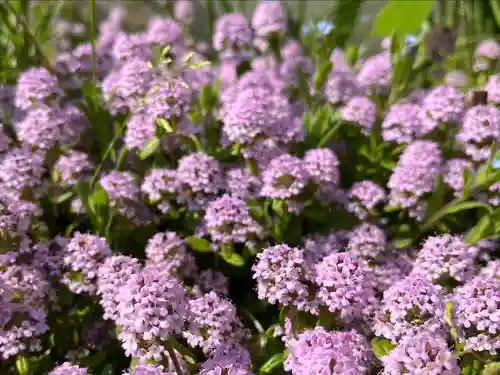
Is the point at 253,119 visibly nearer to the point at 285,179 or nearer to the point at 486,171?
the point at 285,179

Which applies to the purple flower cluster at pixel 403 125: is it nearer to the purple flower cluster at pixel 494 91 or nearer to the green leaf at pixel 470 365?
the purple flower cluster at pixel 494 91

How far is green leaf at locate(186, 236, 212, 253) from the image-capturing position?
6.51 ft

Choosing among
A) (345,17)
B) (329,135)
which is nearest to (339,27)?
(345,17)

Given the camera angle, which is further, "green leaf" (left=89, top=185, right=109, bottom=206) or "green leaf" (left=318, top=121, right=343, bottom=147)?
"green leaf" (left=318, top=121, right=343, bottom=147)

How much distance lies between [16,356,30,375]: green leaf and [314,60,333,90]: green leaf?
1.61m

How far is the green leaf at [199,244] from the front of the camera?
6.51 feet

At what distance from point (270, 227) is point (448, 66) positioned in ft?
5.49

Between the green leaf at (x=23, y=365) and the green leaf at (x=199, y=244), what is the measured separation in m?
0.61

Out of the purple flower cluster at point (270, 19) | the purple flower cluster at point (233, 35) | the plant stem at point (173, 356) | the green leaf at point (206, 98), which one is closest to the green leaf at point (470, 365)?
the plant stem at point (173, 356)

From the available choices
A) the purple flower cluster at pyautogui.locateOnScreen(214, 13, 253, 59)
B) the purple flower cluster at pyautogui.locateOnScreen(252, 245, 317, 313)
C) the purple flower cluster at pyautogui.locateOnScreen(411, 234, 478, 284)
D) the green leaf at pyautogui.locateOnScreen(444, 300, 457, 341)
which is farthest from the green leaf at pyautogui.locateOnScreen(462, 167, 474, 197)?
the purple flower cluster at pyautogui.locateOnScreen(214, 13, 253, 59)

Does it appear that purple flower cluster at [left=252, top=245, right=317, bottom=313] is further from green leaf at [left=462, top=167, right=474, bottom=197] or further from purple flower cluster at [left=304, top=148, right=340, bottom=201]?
green leaf at [left=462, top=167, right=474, bottom=197]

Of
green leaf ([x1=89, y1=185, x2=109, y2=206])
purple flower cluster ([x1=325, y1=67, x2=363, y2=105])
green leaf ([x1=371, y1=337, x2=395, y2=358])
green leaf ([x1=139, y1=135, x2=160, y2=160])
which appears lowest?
green leaf ([x1=371, y1=337, x2=395, y2=358])

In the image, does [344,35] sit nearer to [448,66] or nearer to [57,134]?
[448,66]

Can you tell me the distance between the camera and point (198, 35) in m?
5.04
